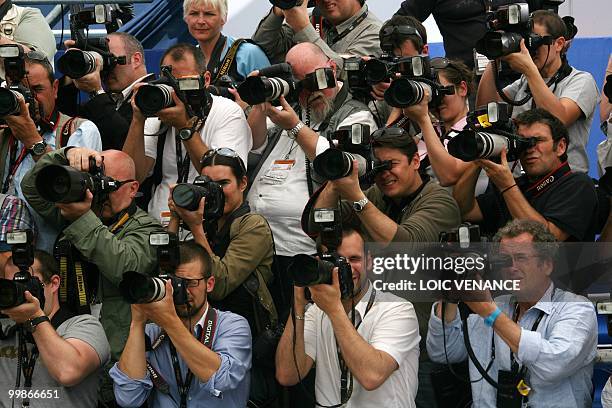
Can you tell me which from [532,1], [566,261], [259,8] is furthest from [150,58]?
[566,261]

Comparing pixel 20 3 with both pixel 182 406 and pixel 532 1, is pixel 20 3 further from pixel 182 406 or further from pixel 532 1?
pixel 182 406

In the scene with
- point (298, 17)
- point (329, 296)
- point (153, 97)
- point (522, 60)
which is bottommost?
point (329, 296)

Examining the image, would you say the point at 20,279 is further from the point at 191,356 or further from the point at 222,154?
the point at 222,154

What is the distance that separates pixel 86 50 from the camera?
6.94 meters

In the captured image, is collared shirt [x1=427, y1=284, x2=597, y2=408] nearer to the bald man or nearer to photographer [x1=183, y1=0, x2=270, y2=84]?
the bald man

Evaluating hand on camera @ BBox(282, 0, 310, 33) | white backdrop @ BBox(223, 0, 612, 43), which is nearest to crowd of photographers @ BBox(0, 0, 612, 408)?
hand on camera @ BBox(282, 0, 310, 33)

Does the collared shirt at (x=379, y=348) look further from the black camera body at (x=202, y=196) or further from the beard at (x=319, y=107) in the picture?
the beard at (x=319, y=107)

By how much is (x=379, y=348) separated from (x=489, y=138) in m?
0.97

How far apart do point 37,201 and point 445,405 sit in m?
1.99

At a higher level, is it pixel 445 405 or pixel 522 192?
pixel 522 192

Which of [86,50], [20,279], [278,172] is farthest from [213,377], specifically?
[86,50]

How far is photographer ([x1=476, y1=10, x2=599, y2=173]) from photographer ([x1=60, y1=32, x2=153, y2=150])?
72.4 inches

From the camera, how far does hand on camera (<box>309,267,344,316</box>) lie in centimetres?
566

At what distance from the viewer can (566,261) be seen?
5973 millimetres
